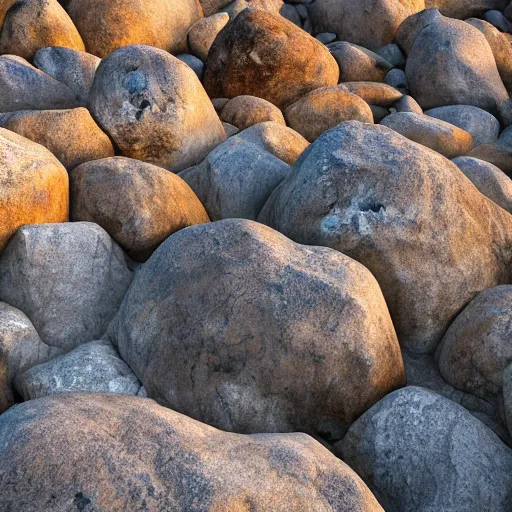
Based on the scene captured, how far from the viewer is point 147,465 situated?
8.95ft

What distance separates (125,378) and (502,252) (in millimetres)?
Answer: 2572

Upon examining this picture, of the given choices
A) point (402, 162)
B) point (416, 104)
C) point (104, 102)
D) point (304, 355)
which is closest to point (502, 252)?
point (402, 162)

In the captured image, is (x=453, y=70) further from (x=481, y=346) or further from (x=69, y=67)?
(x=481, y=346)

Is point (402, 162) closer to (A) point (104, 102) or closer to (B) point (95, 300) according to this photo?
(B) point (95, 300)

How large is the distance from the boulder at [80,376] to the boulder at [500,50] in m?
8.10

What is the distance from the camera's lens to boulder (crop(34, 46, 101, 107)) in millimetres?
7238

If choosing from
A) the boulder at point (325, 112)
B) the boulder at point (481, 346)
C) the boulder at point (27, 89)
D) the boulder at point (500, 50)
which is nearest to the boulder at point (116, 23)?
the boulder at point (27, 89)

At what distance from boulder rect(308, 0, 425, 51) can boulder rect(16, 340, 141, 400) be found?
813 centimetres

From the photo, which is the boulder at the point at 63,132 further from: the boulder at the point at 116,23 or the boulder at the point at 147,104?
the boulder at the point at 116,23

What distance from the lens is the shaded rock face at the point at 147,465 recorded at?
262cm

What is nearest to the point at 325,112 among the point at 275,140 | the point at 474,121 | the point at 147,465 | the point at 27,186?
the point at 275,140

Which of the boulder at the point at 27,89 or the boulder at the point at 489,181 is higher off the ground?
the boulder at the point at 27,89

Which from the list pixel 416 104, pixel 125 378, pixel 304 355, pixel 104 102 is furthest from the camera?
pixel 416 104

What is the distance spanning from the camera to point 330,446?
393 centimetres
